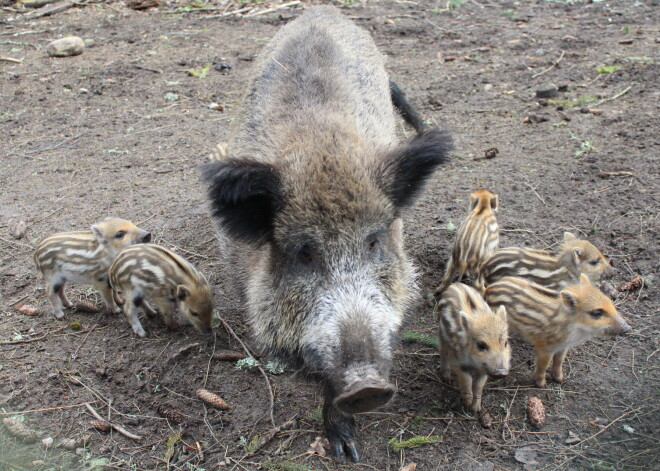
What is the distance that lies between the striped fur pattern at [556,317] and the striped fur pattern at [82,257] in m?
2.61

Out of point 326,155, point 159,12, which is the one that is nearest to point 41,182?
point 326,155

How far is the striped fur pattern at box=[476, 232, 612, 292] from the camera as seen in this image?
155 inches

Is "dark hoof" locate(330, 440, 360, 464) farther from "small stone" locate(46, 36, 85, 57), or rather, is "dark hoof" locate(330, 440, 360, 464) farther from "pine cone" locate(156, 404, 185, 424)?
"small stone" locate(46, 36, 85, 57)

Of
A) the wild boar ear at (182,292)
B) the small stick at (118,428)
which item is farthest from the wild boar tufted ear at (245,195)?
the small stick at (118,428)

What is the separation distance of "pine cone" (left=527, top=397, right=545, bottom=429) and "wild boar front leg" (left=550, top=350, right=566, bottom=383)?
0.25 meters

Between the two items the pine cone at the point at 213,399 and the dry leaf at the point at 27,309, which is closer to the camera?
the pine cone at the point at 213,399

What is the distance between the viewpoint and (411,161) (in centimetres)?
339

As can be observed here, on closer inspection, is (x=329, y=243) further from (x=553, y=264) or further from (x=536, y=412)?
(x=553, y=264)

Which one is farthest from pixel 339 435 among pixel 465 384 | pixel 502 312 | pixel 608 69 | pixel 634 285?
pixel 608 69

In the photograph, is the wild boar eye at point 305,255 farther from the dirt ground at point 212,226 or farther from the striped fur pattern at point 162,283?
the striped fur pattern at point 162,283

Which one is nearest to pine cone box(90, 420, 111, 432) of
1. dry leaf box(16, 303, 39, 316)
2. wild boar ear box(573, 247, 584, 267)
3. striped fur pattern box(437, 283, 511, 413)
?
dry leaf box(16, 303, 39, 316)

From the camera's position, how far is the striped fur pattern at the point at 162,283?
159 inches

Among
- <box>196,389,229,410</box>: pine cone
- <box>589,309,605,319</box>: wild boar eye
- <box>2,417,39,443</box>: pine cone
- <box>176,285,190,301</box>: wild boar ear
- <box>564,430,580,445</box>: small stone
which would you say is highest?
<box>589,309,605,319</box>: wild boar eye

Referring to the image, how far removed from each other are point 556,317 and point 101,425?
8.63ft
